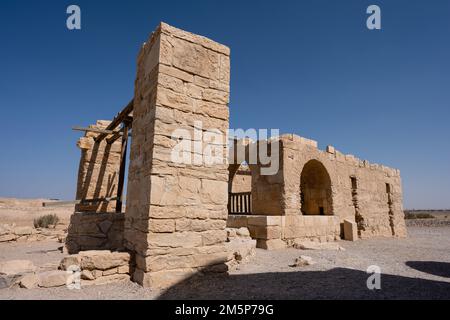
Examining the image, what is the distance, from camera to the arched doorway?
961 centimetres

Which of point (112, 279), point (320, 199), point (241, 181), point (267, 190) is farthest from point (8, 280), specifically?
point (241, 181)

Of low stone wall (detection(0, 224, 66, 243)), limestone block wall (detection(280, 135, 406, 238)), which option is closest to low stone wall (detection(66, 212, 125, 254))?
low stone wall (detection(0, 224, 66, 243))

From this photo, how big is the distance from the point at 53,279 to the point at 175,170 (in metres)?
1.83

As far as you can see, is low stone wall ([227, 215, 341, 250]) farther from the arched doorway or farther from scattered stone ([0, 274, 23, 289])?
scattered stone ([0, 274, 23, 289])

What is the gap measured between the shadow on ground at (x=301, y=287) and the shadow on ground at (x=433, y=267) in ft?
2.71

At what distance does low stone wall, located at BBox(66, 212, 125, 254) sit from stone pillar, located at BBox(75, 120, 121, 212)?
2.04 metres

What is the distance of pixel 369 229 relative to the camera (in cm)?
1071

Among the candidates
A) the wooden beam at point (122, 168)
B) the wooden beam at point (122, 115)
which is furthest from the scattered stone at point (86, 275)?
the wooden beam at point (122, 115)

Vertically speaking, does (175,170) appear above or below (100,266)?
above

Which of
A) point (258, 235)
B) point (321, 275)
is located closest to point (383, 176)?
point (258, 235)

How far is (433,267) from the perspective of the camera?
4.92 m

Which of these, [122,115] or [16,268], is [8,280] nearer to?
[16,268]

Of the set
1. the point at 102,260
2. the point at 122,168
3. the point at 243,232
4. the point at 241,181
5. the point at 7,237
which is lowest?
the point at 7,237

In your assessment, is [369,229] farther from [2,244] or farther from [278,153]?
[2,244]
